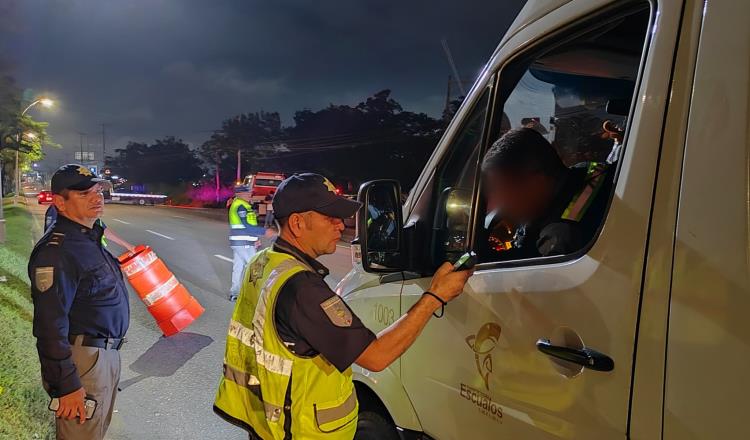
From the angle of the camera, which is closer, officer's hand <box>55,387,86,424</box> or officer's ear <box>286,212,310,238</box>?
officer's ear <box>286,212,310,238</box>

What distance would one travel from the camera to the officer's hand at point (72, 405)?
2.42 m

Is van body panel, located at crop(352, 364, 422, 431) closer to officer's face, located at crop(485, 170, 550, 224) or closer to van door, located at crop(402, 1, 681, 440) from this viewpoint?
van door, located at crop(402, 1, 681, 440)

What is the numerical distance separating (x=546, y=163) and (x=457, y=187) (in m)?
0.40

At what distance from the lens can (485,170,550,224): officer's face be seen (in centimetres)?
173

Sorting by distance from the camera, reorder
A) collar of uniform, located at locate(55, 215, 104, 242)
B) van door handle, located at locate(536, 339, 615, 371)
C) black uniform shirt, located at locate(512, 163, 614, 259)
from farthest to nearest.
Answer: collar of uniform, located at locate(55, 215, 104, 242) → black uniform shirt, located at locate(512, 163, 614, 259) → van door handle, located at locate(536, 339, 615, 371)

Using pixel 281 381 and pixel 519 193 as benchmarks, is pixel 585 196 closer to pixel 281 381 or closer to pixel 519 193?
pixel 519 193

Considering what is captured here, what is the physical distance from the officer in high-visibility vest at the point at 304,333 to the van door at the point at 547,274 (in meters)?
0.22

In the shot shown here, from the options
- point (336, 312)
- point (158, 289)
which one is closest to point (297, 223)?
point (336, 312)

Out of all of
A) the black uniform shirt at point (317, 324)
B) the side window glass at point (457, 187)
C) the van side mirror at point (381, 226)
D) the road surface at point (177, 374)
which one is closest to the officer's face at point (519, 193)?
the side window glass at point (457, 187)

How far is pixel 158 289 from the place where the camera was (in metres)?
4.94

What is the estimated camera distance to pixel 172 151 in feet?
250

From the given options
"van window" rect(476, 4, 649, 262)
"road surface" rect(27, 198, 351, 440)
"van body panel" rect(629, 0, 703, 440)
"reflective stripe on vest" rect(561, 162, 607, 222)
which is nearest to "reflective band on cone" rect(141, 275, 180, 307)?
"road surface" rect(27, 198, 351, 440)

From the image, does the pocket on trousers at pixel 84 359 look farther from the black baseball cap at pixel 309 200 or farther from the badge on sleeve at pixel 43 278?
the black baseball cap at pixel 309 200

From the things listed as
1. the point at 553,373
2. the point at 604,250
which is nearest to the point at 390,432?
the point at 553,373
